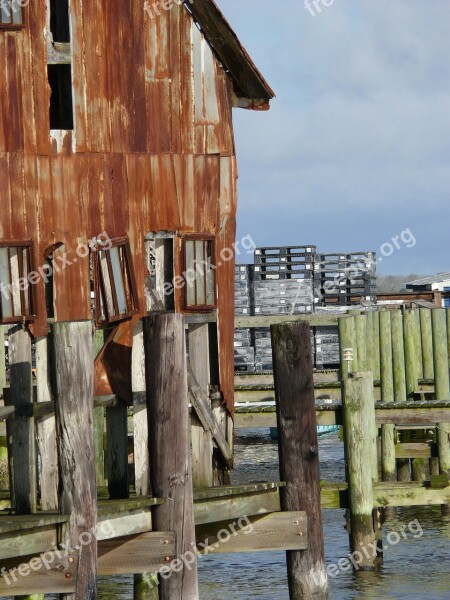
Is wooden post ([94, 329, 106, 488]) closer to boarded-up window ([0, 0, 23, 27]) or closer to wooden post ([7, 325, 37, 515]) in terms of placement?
boarded-up window ([0, 0, 23, 27])

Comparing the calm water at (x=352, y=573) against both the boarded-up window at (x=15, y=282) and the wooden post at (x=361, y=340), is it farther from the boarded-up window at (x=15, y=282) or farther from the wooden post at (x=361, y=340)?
the boarded-up window at (x=15, y=282)

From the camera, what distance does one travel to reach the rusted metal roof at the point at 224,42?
15.2 metres

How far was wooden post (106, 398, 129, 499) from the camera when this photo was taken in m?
11.7

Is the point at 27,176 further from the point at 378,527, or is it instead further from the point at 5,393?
the point at 378,527

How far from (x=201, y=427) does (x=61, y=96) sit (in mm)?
4734

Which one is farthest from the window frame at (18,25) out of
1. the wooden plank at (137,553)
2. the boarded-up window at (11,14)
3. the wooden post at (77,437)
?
the wooden plank at (137,553)

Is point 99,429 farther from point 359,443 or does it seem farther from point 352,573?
point 352,573

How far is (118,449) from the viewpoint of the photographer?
11703 mm

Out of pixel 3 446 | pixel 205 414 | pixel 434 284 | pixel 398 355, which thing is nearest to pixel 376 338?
pixel 398 355

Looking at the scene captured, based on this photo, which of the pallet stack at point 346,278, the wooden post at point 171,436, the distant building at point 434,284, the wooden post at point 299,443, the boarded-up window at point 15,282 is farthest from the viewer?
the distant building at point 434,284

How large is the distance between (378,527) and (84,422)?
5792 mm

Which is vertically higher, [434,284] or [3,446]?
[434,284]

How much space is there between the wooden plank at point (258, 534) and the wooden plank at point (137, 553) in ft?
3.91

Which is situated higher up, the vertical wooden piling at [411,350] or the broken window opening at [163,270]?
the broken window opening at [163,270]
